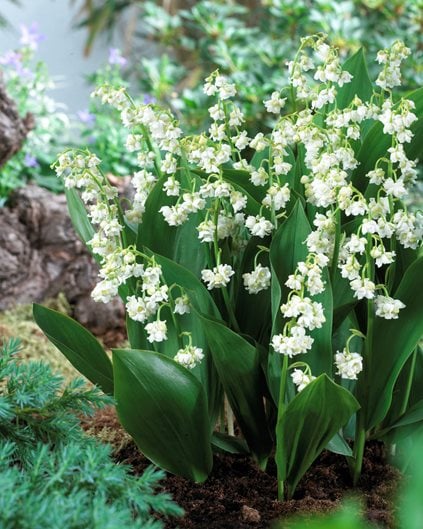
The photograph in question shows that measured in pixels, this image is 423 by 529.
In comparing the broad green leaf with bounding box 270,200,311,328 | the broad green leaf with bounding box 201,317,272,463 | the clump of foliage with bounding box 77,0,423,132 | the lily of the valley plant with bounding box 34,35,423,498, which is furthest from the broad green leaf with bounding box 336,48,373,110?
the clump of foliage with bounding box 77,0,423,132

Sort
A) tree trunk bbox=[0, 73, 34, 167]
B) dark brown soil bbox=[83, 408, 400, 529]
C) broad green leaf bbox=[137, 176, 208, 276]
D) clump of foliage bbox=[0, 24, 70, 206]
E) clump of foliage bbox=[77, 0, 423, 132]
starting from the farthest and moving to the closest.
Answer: clump of foliage bbox=[77, 0, 423, 132], clump of foliage bbox=[0, 24, 70, 206], tree trunk bbox=[0, 73, 34, 167], broad green leaf bbox=[137, 176, 208, 276], dark brown soil bbox=[83, 408, 400, 529]

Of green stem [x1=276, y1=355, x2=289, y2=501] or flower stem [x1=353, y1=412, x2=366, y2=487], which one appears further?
flower stem [x1=353, y1=412, x2=366, y2=487]

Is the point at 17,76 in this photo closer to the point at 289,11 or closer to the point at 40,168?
the point at 40,168

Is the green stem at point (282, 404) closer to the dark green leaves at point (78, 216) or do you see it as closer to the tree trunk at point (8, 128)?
the dark green leaves at point (78, 216)

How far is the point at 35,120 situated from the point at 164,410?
2.28 metres

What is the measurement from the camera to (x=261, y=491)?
1.36 meters

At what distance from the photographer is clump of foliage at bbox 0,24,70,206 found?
3.13 m

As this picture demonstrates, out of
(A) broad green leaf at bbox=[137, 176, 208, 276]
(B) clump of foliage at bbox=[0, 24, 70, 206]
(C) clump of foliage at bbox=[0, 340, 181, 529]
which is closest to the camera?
(C) clump of foliage at bbox=[0, 340, 181, 529]

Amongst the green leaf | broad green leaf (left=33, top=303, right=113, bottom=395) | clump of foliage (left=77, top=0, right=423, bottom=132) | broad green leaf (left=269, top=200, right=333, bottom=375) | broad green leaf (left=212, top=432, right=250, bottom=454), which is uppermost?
clump of foliage (left=77, top=0, right=423, bottom=132)

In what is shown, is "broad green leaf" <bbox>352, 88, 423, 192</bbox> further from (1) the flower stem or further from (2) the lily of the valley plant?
(1) the flower stem

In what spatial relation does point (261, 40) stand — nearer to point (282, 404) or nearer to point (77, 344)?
point (77, 344)

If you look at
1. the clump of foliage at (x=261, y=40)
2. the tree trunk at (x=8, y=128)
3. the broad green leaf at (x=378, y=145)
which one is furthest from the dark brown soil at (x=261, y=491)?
the clump of foliage at (x=261, y=40)

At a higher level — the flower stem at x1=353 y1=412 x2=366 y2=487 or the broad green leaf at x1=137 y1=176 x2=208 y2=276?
the broad green leaf at x1=137 y1=176 x2=208 y2=276

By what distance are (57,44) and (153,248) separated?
3.57 metres
